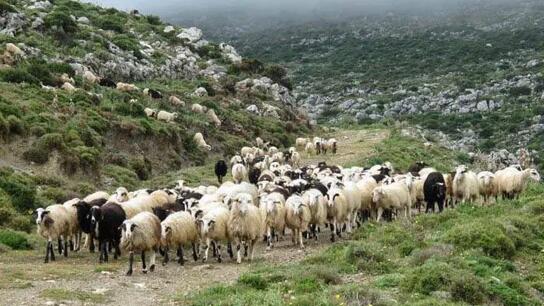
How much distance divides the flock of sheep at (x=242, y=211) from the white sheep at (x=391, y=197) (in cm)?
4

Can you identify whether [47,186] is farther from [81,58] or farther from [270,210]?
[81,58]

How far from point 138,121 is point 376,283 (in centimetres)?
2766

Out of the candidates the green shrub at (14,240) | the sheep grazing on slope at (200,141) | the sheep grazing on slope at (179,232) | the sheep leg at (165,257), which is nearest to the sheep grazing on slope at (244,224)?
the sheep grazing on slope at (179,232)

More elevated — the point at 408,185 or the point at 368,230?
the point at 408,185

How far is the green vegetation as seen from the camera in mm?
12344

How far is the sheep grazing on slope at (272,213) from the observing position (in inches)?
760

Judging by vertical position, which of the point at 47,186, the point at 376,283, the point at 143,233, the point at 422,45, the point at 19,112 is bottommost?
the point at 376,283

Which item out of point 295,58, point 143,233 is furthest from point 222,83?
point 295,58

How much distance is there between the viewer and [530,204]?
22.1 meters

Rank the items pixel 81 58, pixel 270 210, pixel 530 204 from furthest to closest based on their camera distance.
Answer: pixel 81 58 < pixel 530 204 < pixel 270 210

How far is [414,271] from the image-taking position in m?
13.4

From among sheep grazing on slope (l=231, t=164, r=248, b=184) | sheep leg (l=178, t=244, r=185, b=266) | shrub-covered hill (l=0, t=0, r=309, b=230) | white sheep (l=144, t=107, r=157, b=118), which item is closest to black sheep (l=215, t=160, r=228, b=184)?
sheep grazing on slope (l=231, t=164, r=248, b=184)

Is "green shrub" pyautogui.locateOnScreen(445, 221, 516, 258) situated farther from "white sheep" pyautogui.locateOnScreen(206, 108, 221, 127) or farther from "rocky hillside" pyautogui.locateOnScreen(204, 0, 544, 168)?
"rocky hillside" pyautogui.locateOnScreen(204, 0, 544, 168)

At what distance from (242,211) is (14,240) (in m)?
6.91
